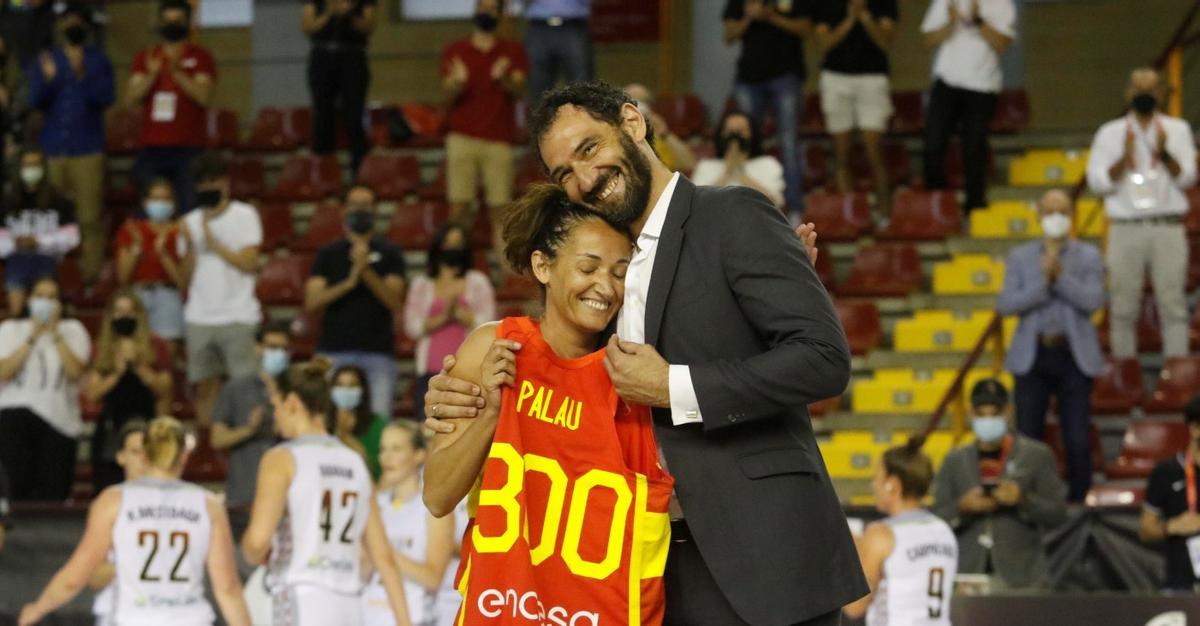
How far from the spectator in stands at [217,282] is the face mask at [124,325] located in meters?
0.46

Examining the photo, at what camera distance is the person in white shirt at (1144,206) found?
11.9 m

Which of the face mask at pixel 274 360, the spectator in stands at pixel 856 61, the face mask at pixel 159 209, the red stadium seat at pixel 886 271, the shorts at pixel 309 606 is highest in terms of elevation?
the spectator in stands at pixel 856 61

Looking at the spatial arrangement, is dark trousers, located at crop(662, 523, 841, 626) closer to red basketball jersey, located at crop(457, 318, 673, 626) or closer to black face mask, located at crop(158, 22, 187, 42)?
red basketball jersey, located at crop(457, 318, 673, 626)

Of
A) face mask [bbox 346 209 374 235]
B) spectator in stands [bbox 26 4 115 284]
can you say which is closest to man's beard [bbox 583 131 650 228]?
face mask [bbox 346 209 374 235]

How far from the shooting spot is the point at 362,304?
11.7 meters

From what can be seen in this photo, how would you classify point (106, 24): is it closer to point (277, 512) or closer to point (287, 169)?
point (287, 169)

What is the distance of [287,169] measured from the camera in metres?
15.5

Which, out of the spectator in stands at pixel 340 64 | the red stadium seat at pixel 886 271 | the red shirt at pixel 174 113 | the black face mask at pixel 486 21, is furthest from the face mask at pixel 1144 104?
the red shirt at pixel 174 113

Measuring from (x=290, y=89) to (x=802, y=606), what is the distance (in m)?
14.3

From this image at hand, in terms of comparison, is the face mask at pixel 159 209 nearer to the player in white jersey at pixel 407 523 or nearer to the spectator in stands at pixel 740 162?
the spectator in stands at pixel 740 162

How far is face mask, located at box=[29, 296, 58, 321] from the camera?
39.7ft

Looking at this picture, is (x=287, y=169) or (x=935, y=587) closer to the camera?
(x=935, y=587)

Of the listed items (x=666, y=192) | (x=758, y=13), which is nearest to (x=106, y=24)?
(x=758, y=13)

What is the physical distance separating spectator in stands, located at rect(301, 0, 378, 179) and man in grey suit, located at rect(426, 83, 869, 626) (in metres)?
9.68
